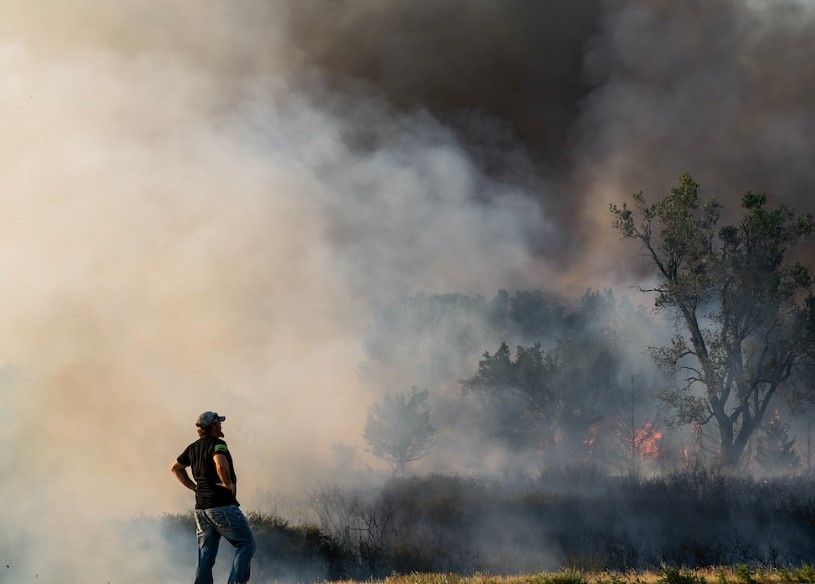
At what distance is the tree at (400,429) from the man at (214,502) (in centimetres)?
2888

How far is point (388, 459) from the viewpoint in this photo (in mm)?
40875

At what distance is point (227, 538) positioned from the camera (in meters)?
9.49

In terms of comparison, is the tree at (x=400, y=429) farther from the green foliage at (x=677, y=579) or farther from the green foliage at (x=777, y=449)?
the green foliage at (x=677, y=579)

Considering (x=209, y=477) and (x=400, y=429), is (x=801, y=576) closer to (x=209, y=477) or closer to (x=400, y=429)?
(x=209, y=477)

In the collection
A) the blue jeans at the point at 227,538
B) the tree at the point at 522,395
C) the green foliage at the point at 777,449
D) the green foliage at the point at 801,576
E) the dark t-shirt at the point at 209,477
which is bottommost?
the green foliage at the point at 801,576

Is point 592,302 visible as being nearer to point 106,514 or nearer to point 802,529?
point 802,529

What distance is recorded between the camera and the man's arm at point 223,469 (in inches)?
364

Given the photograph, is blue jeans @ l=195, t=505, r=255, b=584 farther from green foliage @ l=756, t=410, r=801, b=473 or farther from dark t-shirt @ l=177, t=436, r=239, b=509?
green foliage @ l=756, t=410, r=801, b=473

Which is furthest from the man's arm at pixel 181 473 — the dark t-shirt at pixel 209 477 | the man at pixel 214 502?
the dark t-shirt at pixel 209 477

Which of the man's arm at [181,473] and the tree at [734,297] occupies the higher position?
the tree at [734,297]

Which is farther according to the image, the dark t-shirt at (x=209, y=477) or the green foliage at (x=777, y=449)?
the green foliage at (x=777, y=449)

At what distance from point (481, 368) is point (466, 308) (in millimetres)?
5793

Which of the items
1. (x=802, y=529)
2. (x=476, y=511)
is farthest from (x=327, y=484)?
(x=802, y=529)

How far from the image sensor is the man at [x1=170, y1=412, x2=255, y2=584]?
9312 mm
